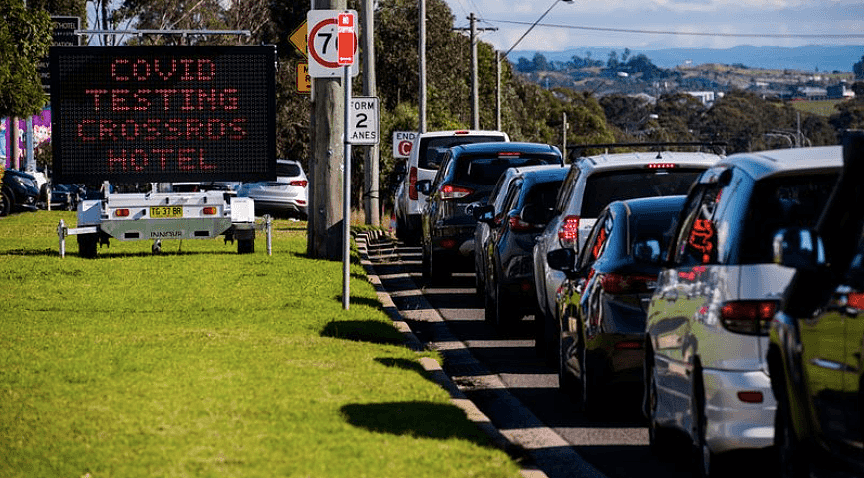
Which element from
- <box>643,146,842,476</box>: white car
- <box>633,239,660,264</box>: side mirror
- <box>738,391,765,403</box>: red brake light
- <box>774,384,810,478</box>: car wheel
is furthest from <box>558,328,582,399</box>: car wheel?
<box>774,384,810,478</box>: car wheel

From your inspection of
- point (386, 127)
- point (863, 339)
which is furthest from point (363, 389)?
point (386, 127)

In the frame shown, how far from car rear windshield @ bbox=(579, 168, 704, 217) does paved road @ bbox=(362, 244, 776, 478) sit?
59.5 inches

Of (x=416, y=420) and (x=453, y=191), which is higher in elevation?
(x=453, y=191)

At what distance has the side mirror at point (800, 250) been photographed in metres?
6.95

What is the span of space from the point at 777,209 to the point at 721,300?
53 cm

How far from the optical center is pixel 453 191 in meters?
24.4

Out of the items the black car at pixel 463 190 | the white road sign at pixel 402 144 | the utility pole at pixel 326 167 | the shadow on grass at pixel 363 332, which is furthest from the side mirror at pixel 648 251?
the white road sign at pixel 402 144

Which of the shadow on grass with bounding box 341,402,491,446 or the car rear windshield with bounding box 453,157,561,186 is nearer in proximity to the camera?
the shadow on grass with bounding box 341,402,491,446

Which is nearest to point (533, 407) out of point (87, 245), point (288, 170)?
point (87, 245)

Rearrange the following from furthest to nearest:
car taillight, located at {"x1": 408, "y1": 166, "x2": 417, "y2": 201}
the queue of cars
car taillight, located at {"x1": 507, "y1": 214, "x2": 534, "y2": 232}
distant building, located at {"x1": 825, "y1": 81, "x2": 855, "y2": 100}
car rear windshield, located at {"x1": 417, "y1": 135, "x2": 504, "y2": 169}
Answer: distant building, located at {"x1": 825, "y1": 81, "x2": 855, "y2": 100} → car taillight, located at {"x1": 408, "y1": 166, "x2": 417, "y2": 201} → car rear windshield, located at {"x1": 417, "y1": 135, "x2": 504, "y2": 169} → car taillight, located at {"x1": 507, "y1": 214, "x2": 534, "y2": 232} → the queue of cars

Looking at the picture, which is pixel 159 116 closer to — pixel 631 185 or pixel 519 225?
pixel 519 225

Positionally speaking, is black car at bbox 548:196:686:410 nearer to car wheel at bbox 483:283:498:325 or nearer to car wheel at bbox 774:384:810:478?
car wheel at bbox 774:384:810:478

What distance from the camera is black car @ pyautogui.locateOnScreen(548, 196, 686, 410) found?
12.2m

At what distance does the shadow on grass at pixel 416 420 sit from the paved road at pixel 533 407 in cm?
43
